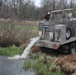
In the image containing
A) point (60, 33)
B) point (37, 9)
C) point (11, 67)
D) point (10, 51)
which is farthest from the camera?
point (37, 9)

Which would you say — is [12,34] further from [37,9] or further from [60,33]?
[37,9]

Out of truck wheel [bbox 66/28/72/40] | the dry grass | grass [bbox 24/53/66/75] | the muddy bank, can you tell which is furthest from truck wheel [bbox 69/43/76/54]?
the dry grass

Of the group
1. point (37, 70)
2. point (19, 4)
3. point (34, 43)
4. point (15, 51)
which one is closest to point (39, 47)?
point (34, 43)

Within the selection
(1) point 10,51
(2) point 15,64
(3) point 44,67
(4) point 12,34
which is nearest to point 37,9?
(4) point 12,34

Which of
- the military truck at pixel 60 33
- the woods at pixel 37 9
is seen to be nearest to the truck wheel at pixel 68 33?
the military truck at pixel 60 33

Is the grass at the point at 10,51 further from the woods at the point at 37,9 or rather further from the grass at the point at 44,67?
the woods at the point at 37,9

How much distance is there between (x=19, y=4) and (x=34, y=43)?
107ft

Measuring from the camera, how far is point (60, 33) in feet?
56.4

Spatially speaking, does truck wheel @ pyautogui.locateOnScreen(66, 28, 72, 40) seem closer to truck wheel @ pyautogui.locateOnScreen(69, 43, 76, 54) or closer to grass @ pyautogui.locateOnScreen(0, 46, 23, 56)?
truck wheel @ pyautogui.locateOnScreen(69, 43, 76, 54)

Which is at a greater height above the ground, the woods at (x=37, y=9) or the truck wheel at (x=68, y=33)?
the truck wheel at (x=68, y=33)

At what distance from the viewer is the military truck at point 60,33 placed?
1728 centimetres

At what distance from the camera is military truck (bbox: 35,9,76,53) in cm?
1728

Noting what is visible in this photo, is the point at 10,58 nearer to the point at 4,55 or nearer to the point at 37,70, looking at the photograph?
the point at 4,55

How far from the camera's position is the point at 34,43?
19.5 m
